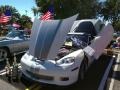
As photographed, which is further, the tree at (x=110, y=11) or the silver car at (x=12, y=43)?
the tree at (x=110, y=11)

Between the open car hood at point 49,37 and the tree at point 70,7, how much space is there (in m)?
26.5

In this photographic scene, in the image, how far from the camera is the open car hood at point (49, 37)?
6.47 metres

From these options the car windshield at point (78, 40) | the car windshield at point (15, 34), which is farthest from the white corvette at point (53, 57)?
the car windshield at point (15, 34)

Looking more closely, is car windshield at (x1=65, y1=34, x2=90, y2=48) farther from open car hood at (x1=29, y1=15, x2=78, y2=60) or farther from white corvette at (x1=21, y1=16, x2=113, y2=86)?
open car hood at (x1=29, y1=15, x2=78, y2=60)

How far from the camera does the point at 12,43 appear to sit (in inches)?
412

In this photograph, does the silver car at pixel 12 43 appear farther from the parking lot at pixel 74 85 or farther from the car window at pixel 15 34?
the parking lot at pixel 74 85

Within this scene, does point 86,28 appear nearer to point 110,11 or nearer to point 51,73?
point 51,73

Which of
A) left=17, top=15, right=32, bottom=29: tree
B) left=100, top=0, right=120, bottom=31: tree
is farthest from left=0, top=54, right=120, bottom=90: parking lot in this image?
left=17, top=15, right=32, bottom=29: tree

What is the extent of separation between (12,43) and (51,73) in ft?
15.9

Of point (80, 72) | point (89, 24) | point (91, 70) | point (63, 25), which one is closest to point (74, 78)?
point (80, 72)

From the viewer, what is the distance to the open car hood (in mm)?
6473

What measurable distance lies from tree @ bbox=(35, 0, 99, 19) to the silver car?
2198 centimetres

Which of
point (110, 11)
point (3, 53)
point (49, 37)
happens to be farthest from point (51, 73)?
point (110, 11)

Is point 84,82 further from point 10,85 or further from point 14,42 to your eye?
point 14,42
